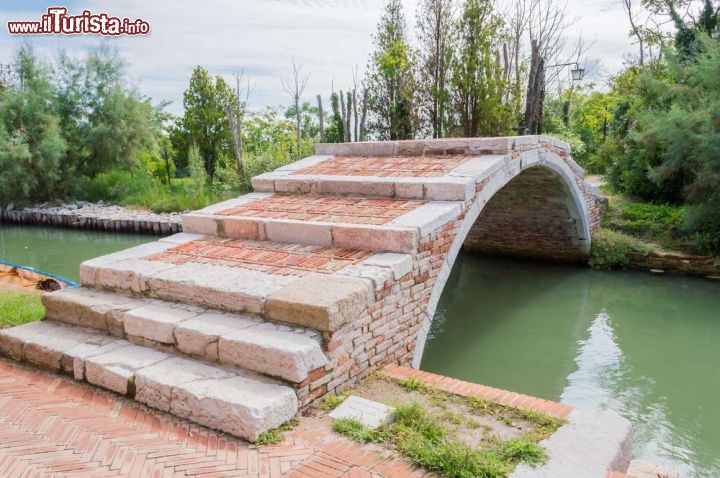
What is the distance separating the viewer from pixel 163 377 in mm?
3414

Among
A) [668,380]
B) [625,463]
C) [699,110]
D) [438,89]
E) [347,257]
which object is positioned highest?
[438,89]

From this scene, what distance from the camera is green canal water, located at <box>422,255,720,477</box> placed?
4883 millimetres

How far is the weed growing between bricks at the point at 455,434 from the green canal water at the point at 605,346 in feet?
6.17

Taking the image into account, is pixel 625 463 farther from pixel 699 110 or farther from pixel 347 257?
pixel 699 110

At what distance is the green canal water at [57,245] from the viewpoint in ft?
38.6

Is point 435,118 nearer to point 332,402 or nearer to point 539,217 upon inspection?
point 539,217

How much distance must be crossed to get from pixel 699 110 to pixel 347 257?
29.1 feet

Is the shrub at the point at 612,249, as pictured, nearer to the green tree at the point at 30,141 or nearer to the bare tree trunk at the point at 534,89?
the bare tree trunk at the point at 534,89

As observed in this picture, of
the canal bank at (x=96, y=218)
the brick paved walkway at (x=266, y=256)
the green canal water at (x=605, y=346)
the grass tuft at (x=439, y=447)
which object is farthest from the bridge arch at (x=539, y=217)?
the canal bank at (x=96, y=218)

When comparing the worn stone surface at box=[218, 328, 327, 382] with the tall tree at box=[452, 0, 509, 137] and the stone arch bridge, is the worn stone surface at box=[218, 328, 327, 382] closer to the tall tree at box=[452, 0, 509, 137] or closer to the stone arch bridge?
the stone arch bridge

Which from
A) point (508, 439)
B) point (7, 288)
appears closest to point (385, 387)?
point (508, 439)

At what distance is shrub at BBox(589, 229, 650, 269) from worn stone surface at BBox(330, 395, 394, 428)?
8.43 m

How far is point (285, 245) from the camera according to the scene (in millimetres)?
5176

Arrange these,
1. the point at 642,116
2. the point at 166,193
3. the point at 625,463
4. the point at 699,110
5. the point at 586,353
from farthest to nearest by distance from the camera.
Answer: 1. the point at 166,193
2. the point at 642,116
3. the point at 699,110
4. the point at 586,353
5. the point at 625,463
